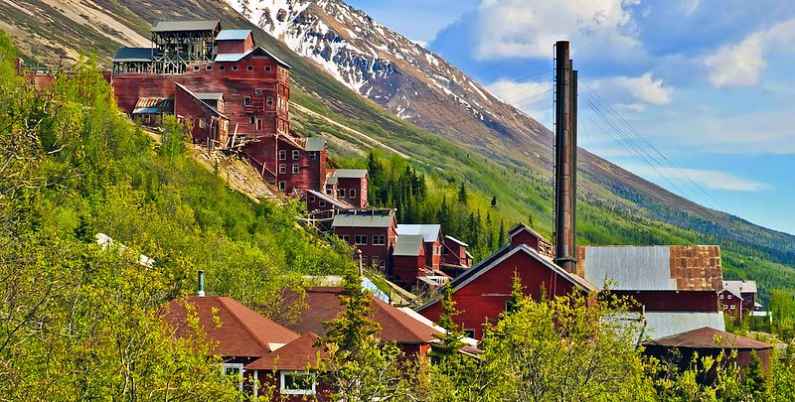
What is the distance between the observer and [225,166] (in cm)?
11312

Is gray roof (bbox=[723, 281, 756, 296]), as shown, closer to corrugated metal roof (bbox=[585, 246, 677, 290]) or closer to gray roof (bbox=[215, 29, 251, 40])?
gray roof (bbox=[215, 29, 251, 40])

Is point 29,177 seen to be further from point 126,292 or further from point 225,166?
point 225,166

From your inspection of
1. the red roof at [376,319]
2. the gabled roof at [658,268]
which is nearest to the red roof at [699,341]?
the gabled roof at [658,268]

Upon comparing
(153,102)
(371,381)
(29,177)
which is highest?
(153,102)

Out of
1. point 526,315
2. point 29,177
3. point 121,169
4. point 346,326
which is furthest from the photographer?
point 121,169

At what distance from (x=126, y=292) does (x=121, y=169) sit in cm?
7293

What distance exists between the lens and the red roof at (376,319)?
47625mm

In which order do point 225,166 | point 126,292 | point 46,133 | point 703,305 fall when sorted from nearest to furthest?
point 126,292 < point 703,305 < point 46,133 < point 225,166

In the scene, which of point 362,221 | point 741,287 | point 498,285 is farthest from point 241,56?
point 741,287

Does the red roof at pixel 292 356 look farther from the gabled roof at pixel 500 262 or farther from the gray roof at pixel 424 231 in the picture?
the gray roof at pixel 424 231

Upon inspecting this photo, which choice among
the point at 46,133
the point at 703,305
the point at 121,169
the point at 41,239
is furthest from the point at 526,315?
the point at 121,169

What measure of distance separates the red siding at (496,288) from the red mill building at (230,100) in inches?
2029

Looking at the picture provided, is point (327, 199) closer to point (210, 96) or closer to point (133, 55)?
point (210, 96)

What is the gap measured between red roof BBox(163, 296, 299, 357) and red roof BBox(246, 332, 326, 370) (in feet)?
4.53
